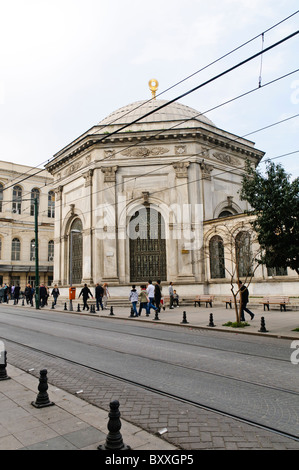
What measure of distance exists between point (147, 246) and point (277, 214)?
15.6 metres

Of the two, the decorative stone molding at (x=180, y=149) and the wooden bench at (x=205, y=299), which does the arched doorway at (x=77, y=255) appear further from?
the wooden bench at (x=205, y=299)

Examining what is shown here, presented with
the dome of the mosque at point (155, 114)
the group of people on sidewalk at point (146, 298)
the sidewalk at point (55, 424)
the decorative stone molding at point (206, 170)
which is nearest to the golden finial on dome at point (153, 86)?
the dome of the mosque at point (155, 114)

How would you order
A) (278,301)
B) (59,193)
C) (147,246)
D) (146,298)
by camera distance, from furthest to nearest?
1. (59,193)
2. (147,246)
3. (278,301)
4. (146,298)

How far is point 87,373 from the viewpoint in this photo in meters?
7.00

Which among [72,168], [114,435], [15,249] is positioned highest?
[72,168]

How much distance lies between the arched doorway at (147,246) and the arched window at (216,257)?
3419 millimetres

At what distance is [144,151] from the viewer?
27109mm

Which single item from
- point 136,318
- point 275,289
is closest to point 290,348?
point 136,318

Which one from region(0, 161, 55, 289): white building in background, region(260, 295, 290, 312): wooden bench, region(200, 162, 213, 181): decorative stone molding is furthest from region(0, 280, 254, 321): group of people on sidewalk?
region(0, 161, 55, 289): white building in background

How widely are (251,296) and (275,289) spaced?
165cm

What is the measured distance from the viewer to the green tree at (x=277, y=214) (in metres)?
12.0

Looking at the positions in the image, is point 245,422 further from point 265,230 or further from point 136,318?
point 136,318

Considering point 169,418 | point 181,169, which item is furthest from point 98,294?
point 169,418

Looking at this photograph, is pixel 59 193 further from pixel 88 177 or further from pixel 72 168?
pixel 88 177
